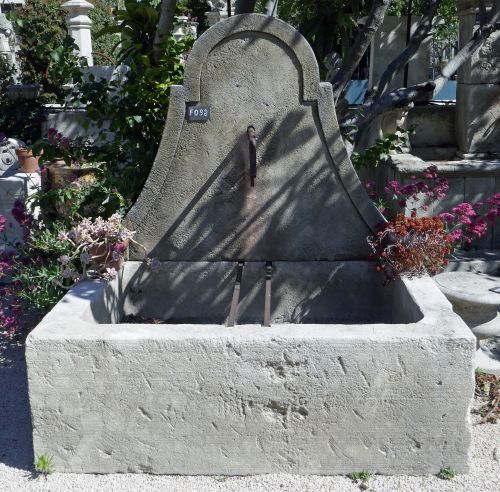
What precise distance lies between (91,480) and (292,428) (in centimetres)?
101

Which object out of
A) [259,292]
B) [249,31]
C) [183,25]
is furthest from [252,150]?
[183,25]

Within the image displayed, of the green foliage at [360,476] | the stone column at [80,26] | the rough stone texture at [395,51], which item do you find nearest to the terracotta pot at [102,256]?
the green foliage at [360,476]

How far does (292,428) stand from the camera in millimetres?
3314

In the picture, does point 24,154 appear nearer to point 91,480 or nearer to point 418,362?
point 91,480

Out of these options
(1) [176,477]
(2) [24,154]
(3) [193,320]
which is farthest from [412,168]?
(2) [24,154]

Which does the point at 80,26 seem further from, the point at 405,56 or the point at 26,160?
the point at 405,56

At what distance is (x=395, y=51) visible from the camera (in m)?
10.4

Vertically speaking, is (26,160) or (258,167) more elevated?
(258,167)

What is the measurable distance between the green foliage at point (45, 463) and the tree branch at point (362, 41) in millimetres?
3379

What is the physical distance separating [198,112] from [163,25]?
1.19m

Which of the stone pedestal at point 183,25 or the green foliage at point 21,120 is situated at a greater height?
the stone pedestal at point 183,25

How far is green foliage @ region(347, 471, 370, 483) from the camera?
10.9ft

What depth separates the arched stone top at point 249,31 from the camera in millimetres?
Answer: 4098

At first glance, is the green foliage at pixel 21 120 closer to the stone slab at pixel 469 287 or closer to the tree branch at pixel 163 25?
the tree branch at pixel 163 25
